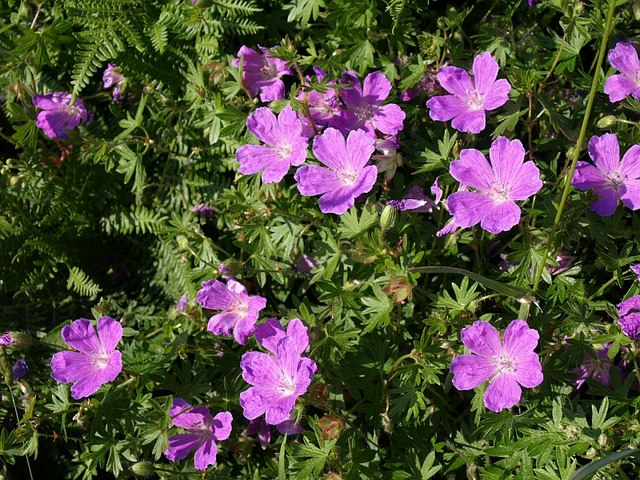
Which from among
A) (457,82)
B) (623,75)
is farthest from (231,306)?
(623,75)

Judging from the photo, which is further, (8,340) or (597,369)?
(8,340)

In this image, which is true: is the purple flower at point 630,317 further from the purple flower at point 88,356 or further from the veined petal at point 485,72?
the purple flower at point 88,356

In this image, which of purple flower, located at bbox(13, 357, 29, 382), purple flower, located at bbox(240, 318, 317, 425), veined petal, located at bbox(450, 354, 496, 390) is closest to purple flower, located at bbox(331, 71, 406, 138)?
purple flower, located at bbox(240, 318, 317, 425)

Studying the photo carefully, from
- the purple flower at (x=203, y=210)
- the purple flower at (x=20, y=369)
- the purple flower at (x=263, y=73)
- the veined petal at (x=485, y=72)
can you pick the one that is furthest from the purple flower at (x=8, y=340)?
the veined petal at (x=485, y=72)

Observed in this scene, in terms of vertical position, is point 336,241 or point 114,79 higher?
point 114,79

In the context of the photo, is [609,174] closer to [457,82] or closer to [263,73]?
[457,82]
